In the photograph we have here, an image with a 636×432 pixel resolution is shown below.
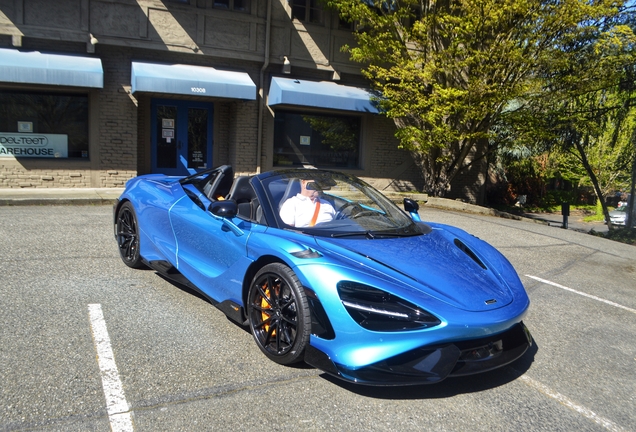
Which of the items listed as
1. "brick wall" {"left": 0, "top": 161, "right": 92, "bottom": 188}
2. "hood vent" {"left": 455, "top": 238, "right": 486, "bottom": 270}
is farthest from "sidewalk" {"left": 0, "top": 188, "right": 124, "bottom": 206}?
"hood vent" {"left": 455, "top": 238, "right": 486, "bottom": 270}

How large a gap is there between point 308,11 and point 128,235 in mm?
11707

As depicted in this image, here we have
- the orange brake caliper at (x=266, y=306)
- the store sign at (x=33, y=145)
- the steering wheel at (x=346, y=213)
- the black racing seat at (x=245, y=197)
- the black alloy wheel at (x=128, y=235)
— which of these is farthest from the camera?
the store sign at (x=33, y=145)

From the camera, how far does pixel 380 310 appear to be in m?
3.27

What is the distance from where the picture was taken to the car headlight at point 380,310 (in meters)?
3.23

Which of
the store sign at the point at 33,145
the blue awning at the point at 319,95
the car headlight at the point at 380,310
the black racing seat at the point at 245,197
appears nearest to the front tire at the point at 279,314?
the car headlight at the point at 380,310

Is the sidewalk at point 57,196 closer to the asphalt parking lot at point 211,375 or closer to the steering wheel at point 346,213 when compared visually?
the asphalt parking lot at point 211,375

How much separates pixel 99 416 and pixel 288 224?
188cm

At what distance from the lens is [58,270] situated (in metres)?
5.82

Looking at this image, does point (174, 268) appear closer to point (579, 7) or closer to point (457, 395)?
point (457, 395)

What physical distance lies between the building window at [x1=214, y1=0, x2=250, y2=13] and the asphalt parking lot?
10788mm

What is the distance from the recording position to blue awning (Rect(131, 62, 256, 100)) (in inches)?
519

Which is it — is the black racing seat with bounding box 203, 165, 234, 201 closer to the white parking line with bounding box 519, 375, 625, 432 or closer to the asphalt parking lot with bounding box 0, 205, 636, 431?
the asphalt parking lot with bounding box 0, 205, 636, 431

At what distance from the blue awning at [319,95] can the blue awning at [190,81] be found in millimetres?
894

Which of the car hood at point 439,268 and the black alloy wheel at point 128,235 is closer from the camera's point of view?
the car hood at point 439,268
